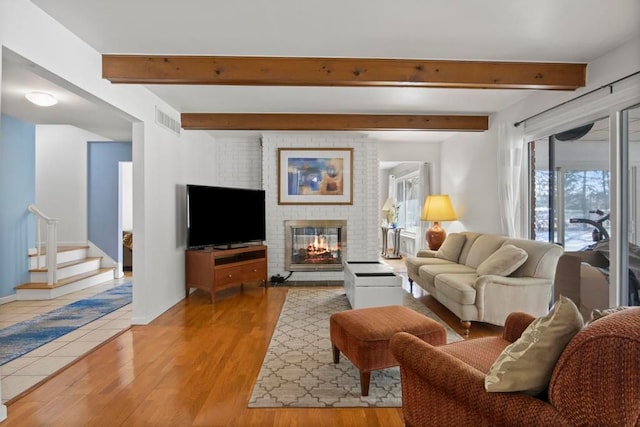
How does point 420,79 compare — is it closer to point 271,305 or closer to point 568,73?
point 568,73

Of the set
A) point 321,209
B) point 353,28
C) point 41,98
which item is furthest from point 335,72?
point 41,98

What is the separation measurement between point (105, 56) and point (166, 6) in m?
1.06

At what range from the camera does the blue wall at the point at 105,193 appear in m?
5.80

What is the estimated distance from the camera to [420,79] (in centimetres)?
291

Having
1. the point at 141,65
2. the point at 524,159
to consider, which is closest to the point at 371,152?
the point at 524,159

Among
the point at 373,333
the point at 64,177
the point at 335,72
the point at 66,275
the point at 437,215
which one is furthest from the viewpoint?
the point at 64,177

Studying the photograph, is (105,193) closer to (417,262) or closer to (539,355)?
(417,262)

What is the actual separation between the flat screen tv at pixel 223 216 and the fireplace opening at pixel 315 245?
0.57 meters

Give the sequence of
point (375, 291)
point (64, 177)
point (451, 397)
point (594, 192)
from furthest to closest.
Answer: point (64, 177)
point (375, 291)
point (594, 192)
point (451, 397)

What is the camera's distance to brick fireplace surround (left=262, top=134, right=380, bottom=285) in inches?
220

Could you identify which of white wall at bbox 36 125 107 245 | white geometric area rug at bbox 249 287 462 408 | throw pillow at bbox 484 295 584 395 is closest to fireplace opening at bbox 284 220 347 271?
white geometric area rug at bbox 249 287 462 408

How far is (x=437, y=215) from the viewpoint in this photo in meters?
5.45

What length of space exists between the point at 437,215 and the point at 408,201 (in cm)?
325

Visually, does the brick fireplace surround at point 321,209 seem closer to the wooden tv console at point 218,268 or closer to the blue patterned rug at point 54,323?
the wooden tv console at point 218,268
